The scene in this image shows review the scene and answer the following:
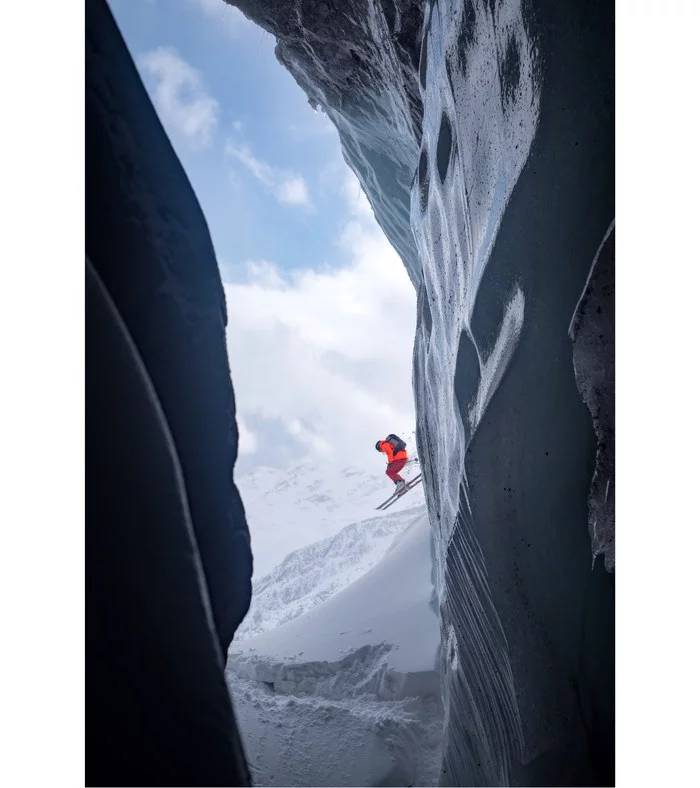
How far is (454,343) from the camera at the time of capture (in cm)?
242

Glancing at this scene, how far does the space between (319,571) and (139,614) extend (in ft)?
42.7

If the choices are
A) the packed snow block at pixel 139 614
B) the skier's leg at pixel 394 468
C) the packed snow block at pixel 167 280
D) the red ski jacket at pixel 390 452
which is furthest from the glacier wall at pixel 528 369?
the red ski jacket at pixel 390 452

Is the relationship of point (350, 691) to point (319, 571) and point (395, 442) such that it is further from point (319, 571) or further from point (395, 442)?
point (319, 571)

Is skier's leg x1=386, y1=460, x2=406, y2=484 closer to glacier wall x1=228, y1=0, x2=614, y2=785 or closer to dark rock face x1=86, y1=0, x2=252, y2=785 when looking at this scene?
glacier wall x1=228, y1=0, x2=614, y2=785

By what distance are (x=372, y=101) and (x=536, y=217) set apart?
3.44 m

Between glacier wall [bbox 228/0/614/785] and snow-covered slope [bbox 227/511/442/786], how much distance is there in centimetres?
116

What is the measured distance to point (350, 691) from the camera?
4371mm

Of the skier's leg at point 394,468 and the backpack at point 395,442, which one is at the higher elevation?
the backpack at point 395,442

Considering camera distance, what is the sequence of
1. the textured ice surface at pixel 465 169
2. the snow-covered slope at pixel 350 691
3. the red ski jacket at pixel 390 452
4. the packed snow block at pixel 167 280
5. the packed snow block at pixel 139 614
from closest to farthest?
the packed snow block at pixel 139 614, the packed snow block at pixel 167 280, the textured ice surface at pixel 465 169, the snow-covered slope at pixel 350 691, the red ski jacket at pixel 390 452

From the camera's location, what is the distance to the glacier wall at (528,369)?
1.40 m

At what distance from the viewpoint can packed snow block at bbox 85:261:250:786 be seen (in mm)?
1006

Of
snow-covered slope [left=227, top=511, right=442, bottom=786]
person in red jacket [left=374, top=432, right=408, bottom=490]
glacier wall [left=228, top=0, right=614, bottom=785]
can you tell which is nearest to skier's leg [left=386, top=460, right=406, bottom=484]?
person in red jacket [left=374, top=432, right=408, bottom=490]

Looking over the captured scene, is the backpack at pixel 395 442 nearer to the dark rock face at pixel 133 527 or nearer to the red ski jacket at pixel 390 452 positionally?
the red ski jacket at pixel 390 452

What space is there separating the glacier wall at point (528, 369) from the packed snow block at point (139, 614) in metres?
1.16
